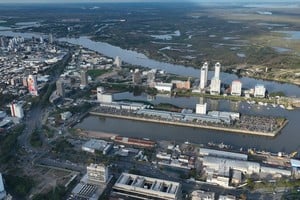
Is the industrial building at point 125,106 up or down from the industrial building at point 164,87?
down

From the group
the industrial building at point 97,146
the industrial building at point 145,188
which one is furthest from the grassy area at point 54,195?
the industrial building at point 97,146

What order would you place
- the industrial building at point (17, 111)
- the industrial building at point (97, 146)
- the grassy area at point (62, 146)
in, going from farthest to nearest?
the industrial building at point (17, 111) < the grassy area at point (62, 146) < the industrial building at point (97, 146)

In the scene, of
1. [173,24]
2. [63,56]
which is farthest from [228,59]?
[173,24]

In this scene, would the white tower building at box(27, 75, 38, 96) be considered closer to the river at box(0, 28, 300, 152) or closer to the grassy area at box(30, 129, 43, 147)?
the river at box(0, 28, 300, 152)

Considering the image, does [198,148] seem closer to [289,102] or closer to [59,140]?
[59,140]

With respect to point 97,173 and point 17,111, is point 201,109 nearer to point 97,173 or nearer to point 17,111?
point 97,173

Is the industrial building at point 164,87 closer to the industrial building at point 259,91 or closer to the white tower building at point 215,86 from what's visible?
the white tower building at point 215,86

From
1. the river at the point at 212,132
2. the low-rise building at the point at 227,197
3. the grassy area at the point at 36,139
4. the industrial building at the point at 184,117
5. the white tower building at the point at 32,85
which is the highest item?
the white tower building at the point at 32,85

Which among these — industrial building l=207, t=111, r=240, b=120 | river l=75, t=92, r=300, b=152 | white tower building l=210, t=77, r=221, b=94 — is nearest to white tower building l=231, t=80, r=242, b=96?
white tower building l=210, t=77, r=221, b=94

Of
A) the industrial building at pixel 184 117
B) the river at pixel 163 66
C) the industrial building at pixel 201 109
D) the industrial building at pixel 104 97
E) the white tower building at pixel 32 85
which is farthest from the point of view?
the river at pixel 163 66
